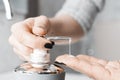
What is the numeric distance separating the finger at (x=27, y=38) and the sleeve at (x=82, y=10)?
228 millimetres

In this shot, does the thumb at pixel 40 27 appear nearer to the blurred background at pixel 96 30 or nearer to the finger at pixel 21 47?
the finger at pixel 21 47

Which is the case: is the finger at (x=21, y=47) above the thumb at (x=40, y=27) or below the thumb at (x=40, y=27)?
below

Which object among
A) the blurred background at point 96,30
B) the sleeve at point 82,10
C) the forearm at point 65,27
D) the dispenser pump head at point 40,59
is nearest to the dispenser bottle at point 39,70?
the dispenser pump head at point 40,59

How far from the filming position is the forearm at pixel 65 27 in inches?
23.2

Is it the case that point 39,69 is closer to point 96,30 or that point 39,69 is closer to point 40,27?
point 40,27

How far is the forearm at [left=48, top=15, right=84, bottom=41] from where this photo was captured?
59 centimetres

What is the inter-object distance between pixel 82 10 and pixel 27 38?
0.29m

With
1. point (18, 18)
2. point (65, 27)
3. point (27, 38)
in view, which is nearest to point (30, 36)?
point (27, 38)

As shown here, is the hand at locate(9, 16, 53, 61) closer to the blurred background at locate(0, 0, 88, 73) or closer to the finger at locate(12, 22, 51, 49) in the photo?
the finger at locate(12, 22, 51, 49)

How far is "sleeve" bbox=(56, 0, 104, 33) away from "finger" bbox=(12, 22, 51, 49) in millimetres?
228

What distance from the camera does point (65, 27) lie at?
63 cm

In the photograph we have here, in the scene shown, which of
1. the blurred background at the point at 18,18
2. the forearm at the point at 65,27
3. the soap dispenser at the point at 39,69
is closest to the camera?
the soap dispenser at the point at 39,69

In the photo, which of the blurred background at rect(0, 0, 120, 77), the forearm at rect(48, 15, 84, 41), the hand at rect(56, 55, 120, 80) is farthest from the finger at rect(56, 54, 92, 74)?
the blurred background at rect(0, 0, 120, 77)

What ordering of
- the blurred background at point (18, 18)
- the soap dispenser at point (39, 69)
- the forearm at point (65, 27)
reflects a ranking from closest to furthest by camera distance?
the soap dispenser at point (39, 69)
the forearm at point (65, 27)
the blurred background at point (18, 18)
